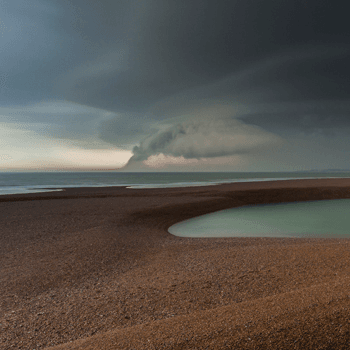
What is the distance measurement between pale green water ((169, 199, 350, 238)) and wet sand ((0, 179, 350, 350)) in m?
2.74

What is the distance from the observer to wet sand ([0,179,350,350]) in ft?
9.53

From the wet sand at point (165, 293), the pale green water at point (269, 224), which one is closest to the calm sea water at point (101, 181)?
the pale green water at point (269, 224)

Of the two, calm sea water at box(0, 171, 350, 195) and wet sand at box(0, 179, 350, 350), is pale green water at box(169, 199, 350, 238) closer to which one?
wet sand at box(0, 179, 350, 350)

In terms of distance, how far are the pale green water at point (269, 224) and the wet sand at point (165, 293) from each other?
8.99ft

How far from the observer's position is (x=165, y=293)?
187 inches

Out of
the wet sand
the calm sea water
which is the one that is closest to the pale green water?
the wet sand

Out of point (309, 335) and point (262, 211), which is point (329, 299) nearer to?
point (309, 335)

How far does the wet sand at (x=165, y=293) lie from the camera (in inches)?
114

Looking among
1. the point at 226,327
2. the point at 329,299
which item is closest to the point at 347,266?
the point at 329,299

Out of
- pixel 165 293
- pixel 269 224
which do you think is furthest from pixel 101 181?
pixel 165 293

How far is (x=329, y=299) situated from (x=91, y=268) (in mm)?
5154

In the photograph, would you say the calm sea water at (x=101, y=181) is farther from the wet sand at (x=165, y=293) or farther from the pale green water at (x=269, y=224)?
the wet sand at (x=165, y=293)

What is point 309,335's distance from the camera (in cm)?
278

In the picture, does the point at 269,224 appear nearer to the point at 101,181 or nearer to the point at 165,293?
the point at 165,293
